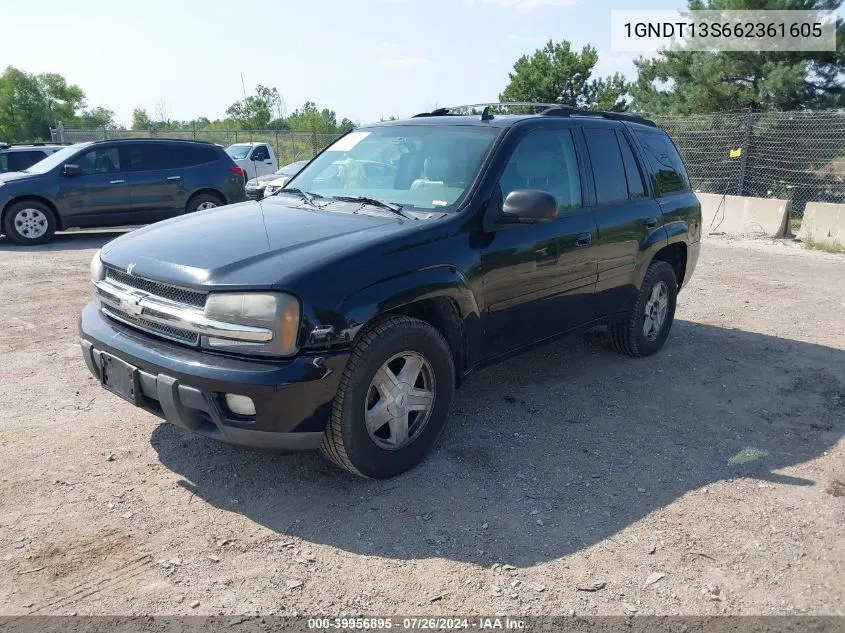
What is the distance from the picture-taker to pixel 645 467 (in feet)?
13.0

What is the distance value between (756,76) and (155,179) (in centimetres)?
1590

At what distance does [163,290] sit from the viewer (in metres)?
3.41

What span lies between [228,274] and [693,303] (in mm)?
6075

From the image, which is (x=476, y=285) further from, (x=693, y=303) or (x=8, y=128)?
(x=8, y=128)

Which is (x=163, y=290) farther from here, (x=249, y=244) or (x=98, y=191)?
(x=98, y=191)

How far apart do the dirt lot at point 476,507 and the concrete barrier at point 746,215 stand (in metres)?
8.23

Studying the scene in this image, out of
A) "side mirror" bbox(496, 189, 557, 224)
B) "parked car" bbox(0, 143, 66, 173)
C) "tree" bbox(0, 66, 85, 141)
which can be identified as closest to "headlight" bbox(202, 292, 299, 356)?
"side mirror" bbox(496, 189, 557, 224)

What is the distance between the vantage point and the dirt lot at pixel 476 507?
288 centimetres

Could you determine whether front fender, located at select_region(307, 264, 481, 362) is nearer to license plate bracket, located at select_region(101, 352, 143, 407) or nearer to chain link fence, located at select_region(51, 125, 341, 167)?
license plate bracket, located at select_region(101, 352, 143, 407)

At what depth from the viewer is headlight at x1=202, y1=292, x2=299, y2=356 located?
10.2 ft

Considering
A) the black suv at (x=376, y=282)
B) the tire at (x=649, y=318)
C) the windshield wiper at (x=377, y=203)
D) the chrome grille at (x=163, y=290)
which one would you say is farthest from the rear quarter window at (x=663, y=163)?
the chrome grille at (x=163, y=290)

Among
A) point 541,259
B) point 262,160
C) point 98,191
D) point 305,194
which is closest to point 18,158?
point 98,191

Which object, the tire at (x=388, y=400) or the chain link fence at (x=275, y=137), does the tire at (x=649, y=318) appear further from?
the chain link fence at (x=275, y=137)

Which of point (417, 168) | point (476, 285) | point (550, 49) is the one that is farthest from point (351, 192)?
point (550, 49)
